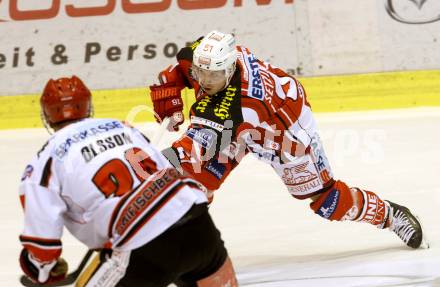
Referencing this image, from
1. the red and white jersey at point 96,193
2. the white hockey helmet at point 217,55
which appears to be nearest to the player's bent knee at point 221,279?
the red and white jersey at point 96,193

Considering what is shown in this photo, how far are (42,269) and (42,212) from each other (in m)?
0.18

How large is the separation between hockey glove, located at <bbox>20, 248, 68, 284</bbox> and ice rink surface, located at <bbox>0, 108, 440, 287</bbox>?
1163mm

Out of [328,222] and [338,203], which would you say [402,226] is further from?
[328,222]

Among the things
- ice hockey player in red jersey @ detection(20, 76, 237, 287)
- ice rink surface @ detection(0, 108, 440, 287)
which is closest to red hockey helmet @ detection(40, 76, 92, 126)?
ice hockey player in red jersey @ detection(20, 76, 237, 287)

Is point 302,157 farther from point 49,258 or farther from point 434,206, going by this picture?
point 49,258

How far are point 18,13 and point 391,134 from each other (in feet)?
9.23

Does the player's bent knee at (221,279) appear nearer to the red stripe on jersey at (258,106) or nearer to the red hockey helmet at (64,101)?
the red hockey helmet at (64,101)

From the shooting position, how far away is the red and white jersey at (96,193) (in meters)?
2.52

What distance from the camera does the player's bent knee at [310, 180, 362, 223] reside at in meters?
3.80

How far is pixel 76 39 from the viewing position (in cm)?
680

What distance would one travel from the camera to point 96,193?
8.29 feet

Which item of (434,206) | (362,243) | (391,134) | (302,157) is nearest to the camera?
(302,157)

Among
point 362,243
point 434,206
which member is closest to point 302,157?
point 362,243

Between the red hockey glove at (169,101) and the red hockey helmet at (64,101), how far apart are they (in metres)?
1.37
